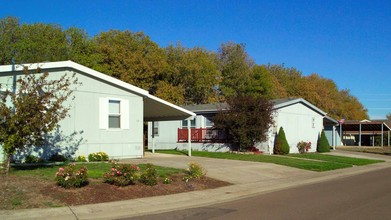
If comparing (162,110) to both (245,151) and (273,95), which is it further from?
(273,95)

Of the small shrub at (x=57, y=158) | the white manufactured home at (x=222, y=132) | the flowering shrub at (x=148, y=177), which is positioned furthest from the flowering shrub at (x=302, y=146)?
the flowering shrub at (x=148, y=177)

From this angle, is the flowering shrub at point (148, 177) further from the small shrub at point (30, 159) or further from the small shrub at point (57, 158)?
the small shrub at point (30, 159)

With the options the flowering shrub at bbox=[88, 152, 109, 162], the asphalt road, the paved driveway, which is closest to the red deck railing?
the paved driveway

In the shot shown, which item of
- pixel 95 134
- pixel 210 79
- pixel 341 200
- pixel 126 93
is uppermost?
pixel 210 79

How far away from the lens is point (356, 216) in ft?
31.4

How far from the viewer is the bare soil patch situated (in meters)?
10.4

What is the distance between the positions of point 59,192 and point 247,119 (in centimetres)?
1808

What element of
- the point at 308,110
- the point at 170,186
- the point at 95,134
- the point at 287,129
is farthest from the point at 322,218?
the point at 308,110

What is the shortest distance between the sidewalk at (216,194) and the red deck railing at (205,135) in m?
8.82

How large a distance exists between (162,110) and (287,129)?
11.4 metres

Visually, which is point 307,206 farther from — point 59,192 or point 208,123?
point 208,123

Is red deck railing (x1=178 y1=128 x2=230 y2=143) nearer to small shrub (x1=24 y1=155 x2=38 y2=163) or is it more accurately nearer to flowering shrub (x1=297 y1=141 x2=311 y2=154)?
flowering shrub (x1=297 y1=141 x2=311 y2=154)

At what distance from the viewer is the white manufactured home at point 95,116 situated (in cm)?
1765

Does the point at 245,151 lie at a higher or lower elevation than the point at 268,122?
lower
